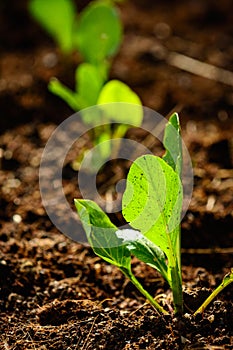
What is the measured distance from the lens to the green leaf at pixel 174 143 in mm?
1166

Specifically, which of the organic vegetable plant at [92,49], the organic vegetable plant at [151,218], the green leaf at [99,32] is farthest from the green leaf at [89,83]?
the organic vegetable plant at [151,218]

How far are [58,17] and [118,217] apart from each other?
0.79 meters

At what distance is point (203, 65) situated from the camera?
7.41 feet

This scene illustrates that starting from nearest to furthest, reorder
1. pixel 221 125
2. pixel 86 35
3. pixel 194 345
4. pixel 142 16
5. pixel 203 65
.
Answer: pixel 194 345
pixel 86 35
pixel 221 125
pixel 203 65
pixel 142 16

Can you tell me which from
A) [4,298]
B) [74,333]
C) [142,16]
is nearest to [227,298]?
[74,333]

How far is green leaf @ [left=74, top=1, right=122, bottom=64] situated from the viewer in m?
1.82

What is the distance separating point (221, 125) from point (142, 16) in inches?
32.3

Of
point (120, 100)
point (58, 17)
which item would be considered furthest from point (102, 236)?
point (58, 17)

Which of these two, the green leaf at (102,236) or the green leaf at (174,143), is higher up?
the green leaf at (174,143)

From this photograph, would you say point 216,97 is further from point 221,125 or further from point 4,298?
point 4,298

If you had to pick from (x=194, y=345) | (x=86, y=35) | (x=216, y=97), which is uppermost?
(x=86, y=35)

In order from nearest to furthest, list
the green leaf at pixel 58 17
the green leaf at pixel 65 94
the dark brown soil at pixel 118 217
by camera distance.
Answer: the dark brown soil at pixel 118 217
the green leaf at pixel 65 94
the green leaf at pixel 58 17

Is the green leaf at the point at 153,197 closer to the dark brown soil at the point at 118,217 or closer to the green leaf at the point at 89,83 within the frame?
the dark brown soil at the point at 118,217

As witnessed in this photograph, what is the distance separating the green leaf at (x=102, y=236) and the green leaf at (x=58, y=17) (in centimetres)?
102
